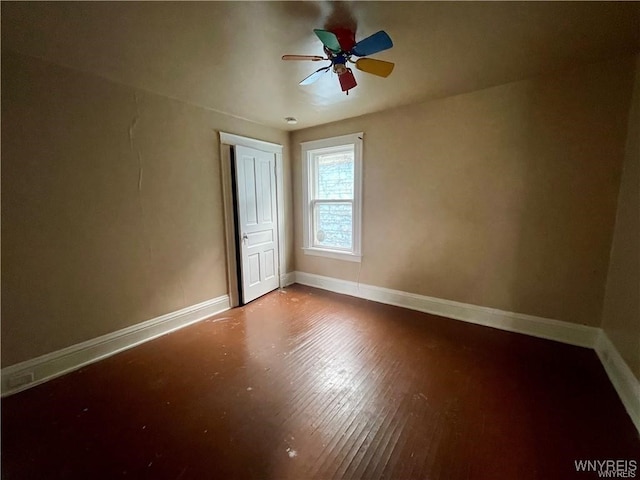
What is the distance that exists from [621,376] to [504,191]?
1645 mm

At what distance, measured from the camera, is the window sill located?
3.71 metres

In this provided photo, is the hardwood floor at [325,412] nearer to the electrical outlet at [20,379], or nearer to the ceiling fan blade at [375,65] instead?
the electrical outlet at [20,379]

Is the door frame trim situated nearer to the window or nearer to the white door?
the white door

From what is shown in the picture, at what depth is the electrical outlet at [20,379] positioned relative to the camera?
1882 mm

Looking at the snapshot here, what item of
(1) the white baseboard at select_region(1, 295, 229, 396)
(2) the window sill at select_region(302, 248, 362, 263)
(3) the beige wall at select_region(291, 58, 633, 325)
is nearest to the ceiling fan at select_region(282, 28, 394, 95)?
(3) the beige wall at select_region(291, 58, 633, 325)

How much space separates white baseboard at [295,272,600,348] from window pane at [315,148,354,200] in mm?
1268

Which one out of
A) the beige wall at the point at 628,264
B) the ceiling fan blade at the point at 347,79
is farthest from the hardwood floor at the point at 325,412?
the ceiling fan blade at the point at 347,79

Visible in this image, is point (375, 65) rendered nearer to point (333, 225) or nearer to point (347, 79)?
point (347, 79)

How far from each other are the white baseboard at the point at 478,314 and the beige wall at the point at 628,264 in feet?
0.80

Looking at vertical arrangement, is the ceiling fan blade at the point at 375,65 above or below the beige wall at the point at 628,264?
above

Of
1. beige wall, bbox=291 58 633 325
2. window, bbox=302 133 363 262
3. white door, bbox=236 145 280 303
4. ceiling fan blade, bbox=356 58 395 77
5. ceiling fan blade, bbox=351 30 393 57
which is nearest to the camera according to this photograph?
ceiling fan blade, bbox=351 30 393 57

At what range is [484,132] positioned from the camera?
8.68ft

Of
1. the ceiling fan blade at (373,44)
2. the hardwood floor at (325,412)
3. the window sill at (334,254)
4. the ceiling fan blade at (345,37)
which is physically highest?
the ceiling fan blade at (345,37)

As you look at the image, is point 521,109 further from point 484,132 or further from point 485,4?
point 485,4
